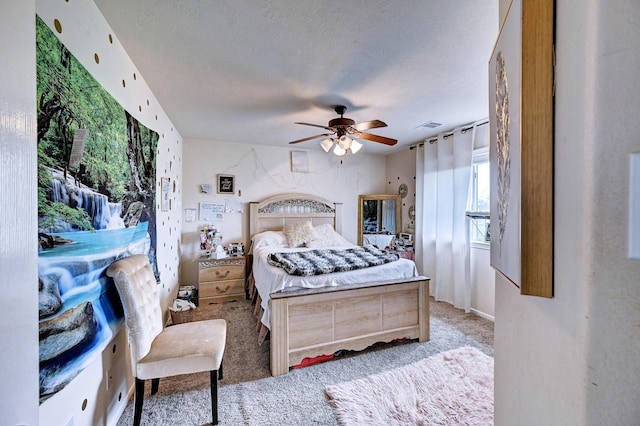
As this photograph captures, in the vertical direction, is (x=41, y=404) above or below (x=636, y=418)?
below

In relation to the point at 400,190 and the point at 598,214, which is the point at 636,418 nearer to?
the point at 598,214

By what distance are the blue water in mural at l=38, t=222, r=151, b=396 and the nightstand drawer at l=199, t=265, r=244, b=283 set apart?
2053mm

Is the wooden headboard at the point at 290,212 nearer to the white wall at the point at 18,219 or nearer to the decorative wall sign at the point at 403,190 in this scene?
the decorative wall sign at the point at 403,190

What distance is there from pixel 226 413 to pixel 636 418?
6.45 ft

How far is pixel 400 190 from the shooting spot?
464 cm

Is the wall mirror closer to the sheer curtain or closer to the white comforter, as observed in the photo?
the sheer curtain

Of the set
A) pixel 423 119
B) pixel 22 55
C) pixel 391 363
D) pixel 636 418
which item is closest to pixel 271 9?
pixel 22 55

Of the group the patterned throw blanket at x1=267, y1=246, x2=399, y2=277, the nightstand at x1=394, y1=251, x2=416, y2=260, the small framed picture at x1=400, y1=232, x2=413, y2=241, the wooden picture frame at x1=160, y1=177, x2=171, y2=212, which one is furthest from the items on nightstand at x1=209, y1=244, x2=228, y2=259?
the small framed picture at x1=400, y1=232, x2=413, y2=241

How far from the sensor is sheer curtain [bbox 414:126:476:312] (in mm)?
3303

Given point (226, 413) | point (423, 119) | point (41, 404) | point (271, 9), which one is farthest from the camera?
point (423, 119)

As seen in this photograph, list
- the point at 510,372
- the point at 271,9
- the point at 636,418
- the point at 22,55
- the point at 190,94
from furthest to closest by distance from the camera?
the point at 190,94, the point at 271,9, the point at 510,372, the point at 22,55, the point at 636,418

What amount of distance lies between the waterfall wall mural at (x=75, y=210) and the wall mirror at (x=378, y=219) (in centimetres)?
374

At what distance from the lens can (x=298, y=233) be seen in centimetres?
389

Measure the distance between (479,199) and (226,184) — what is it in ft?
12.0
